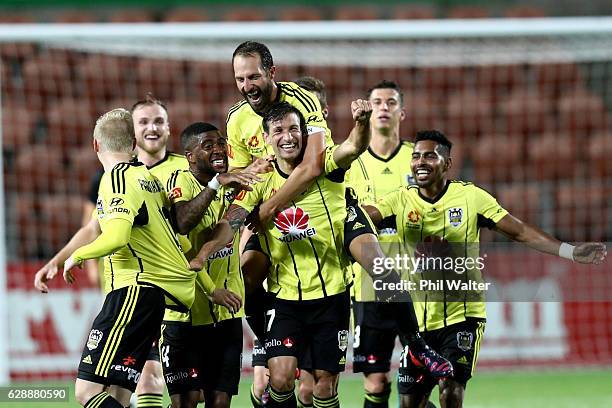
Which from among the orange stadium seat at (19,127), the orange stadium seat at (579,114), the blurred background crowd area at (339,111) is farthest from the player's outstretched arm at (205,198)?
the orange stadium seat at (579,114)

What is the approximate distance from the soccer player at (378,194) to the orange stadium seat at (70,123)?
6019mm

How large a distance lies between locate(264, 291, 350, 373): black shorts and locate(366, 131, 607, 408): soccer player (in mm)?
687

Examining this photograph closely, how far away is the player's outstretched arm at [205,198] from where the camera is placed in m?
5.73

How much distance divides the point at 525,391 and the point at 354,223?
3.92 metres

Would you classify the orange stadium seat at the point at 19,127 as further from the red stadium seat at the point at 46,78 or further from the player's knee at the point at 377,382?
the player's knee at the point at 377,382

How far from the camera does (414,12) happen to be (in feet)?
48.6

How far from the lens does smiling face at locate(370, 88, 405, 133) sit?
25.6 feet

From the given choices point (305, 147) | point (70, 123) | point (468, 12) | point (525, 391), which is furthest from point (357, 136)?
point (468, 12)

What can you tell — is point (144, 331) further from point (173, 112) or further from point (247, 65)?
point (173, 112)

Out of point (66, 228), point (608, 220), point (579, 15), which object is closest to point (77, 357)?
point (66, 228)

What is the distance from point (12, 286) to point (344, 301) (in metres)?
5.44

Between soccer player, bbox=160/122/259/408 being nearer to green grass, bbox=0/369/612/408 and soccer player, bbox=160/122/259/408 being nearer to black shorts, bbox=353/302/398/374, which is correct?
black shorts, bbox=353/302/398/374

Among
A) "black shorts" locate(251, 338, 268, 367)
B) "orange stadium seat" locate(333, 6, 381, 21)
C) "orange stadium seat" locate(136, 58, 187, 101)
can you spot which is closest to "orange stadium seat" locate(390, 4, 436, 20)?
"orange stadium seat" locate(333, 6, 381, 21)

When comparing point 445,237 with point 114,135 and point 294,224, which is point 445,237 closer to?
point 294,224
